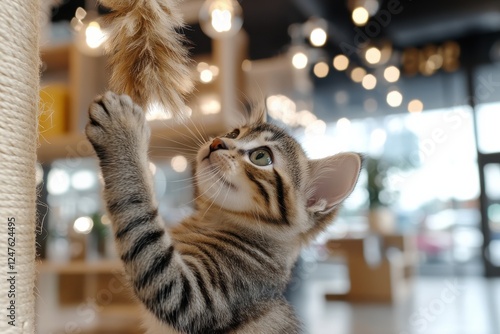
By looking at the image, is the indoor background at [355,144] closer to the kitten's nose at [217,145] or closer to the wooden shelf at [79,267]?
the wooden shelf at [79,267]

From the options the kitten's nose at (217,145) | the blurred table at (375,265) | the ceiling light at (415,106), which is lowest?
the blurred table at (375,265)

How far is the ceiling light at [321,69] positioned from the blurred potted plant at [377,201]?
1812 mm

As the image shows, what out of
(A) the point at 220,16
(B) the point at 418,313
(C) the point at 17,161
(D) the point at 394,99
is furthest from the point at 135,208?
(D) the point at 394,99

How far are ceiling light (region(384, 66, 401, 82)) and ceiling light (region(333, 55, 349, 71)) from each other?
0.57 m

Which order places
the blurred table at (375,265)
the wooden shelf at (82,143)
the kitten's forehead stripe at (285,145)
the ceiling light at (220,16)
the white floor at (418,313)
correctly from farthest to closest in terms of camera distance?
1. the blurred table at (375,265)
2. the white floor at (418,313)
3. the wooden shelf at (82,143)
4. the ceiling light at (220,16)
5. the kitten's forehead stripe at (285,145)

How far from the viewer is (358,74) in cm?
687

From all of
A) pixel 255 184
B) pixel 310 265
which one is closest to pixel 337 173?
pixel 255 184

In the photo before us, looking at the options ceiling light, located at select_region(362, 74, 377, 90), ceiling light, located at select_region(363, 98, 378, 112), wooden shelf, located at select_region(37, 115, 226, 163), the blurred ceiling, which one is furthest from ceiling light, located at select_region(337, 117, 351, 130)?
wooden shelf, located at select_region(37, 115, 226, 163)

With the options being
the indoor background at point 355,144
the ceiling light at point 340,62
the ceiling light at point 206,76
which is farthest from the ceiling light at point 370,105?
the ceiling light at point 206,76

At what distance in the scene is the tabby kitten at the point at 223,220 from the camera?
0.69 meters

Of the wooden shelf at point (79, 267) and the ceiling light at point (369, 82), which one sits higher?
the ceiling light at point (369, 82)

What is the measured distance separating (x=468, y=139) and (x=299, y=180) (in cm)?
613

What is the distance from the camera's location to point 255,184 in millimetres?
938

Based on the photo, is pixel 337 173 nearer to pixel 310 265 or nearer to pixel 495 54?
pixel 310 265
